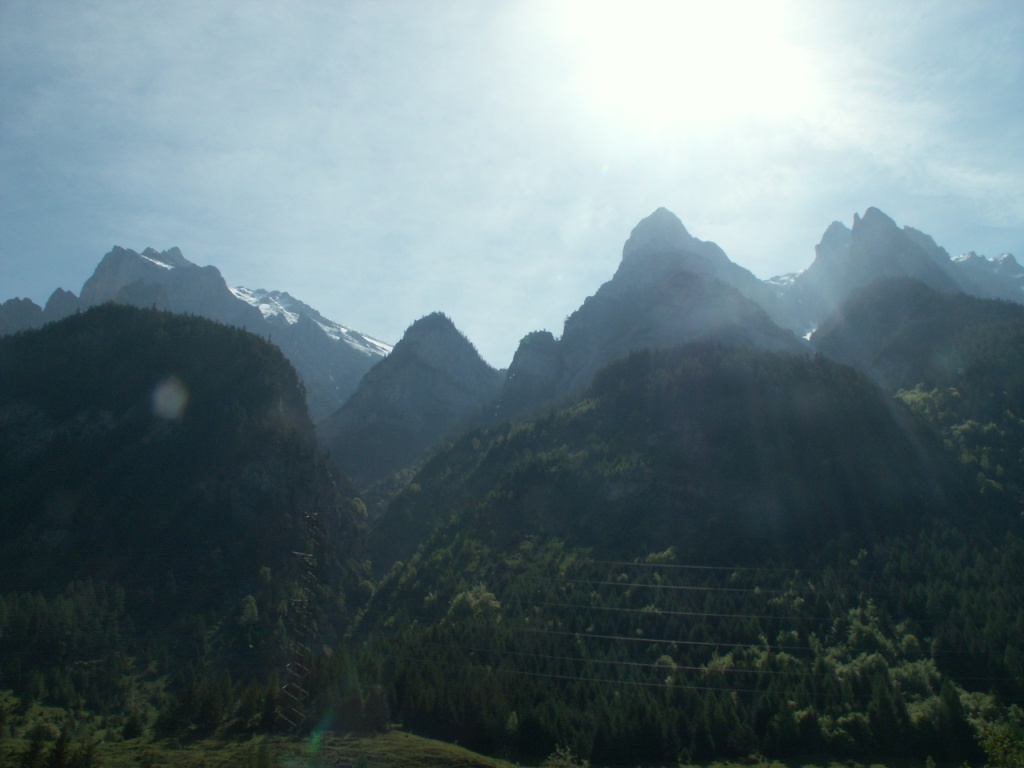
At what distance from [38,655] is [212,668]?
26.4 meters

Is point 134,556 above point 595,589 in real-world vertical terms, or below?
below

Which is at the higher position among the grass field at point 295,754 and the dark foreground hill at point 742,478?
the dark foreground hill at point 742,478

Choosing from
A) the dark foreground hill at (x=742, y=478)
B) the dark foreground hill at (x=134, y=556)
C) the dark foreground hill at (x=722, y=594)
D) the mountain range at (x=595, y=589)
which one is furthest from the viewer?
the dark foreground hill at (x=742, y=478)

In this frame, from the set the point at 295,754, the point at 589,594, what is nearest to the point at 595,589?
the point at 589,594

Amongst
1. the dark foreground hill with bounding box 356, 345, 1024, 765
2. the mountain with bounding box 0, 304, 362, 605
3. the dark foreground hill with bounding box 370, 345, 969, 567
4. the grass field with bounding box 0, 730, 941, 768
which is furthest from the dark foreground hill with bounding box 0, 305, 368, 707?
the dark foreground hill with bounding box 370, 345, 969, 567

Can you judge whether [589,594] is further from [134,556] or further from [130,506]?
[130,506]

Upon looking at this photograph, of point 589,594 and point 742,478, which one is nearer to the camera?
point 589,594

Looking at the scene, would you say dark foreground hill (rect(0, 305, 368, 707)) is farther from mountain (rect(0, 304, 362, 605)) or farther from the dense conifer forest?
the dense conifer forest

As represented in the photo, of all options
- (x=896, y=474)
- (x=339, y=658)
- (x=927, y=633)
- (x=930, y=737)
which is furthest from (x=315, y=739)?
(x=896, y=474)

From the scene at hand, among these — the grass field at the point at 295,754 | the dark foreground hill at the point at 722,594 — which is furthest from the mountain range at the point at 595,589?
A: the grass field at the point at 295,754

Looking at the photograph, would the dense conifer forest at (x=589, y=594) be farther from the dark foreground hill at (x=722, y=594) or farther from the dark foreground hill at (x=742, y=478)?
the dark foreground hill at (x=742, y=478)

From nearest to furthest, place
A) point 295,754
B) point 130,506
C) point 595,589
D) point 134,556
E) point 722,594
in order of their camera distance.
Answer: point 295,754, point 722,594, point 595,589, point 134,556, point 130,506

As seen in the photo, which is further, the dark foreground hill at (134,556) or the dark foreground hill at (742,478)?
the dark foreground hill at (742,478)

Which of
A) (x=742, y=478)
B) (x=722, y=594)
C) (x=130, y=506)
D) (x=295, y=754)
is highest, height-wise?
(x=742, y=478)
